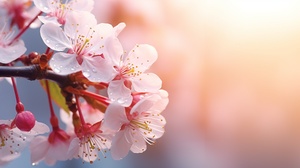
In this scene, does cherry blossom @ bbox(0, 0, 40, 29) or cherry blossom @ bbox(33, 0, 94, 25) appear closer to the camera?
cherry blossom @ bbox(33, 0, 94, 25)

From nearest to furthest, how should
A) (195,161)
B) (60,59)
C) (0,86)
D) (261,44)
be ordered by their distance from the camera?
(60,59)
(0,86)
(261,44)
(195,161)

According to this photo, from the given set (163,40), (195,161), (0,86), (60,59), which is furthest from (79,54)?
(195,161)

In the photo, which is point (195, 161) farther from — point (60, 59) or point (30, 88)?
point (60, 59)

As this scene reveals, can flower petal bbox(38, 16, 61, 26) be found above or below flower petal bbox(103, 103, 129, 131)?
above

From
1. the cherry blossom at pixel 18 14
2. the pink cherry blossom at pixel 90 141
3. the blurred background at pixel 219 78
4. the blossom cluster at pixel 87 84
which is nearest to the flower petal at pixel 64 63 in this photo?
the blossom cluster at pixel 87 84

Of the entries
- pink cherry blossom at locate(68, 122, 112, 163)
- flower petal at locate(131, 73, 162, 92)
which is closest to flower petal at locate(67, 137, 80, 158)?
pink cherry blossom at locate(68, 122, 112, 163)

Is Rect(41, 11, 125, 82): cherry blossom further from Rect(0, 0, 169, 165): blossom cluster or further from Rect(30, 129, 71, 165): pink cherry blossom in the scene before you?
Rect(30, 129, 71, 165): pink cherry blossom

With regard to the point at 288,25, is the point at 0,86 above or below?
below
